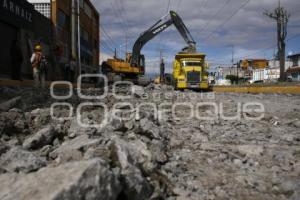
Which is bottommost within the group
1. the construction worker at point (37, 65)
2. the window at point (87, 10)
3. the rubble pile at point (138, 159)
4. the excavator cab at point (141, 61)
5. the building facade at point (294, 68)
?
the rubble pile at point (138, 159)

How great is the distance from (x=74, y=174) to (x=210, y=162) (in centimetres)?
280

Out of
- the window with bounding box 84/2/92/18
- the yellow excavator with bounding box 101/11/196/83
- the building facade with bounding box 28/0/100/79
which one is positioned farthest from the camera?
the window with bounding box 84/2/92/18

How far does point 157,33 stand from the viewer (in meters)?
36.1

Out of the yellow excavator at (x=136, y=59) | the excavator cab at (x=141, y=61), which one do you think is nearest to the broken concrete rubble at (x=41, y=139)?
the yellow excavator at (x=136, y=59)

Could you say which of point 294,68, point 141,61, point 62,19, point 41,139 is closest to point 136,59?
point 141,61

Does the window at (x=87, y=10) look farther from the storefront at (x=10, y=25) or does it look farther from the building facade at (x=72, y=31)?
the storefront at (x=10, y=25)

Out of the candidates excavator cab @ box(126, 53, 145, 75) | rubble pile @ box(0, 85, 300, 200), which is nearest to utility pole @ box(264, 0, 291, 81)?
excavator cab @ box(126, 53, 145, 75)

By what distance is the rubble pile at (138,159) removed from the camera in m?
3.73

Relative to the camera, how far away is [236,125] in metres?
9.52

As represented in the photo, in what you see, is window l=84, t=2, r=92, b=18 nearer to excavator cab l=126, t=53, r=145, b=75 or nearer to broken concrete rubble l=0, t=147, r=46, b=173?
excavator cab l=126, t=53, r=145, b=75

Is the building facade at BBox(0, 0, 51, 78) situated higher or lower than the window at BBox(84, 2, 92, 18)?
lower

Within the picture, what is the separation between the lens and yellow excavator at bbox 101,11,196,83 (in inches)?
1361

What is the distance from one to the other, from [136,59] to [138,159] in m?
32.8

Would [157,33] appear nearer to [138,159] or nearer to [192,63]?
[192,63]
